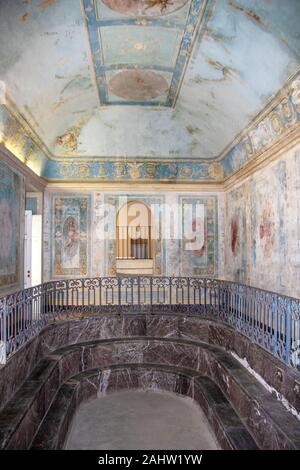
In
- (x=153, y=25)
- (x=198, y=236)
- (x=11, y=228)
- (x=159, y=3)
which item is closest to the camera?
(x=159, y=3)

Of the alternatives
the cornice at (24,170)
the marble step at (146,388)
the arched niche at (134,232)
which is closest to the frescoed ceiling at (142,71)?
the cornice at (24,170)

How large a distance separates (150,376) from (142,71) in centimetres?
766

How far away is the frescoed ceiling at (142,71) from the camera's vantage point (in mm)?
6363

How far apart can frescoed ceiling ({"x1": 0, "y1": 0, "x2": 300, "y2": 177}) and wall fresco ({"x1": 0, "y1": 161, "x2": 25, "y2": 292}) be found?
4.27 feet

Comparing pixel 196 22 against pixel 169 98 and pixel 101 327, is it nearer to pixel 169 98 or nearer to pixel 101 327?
pixel 169 98

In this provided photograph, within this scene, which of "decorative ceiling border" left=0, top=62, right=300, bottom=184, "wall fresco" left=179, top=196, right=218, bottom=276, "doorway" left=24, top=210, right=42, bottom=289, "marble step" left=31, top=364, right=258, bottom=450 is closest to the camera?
"marble step" left=31, top=364, right=258, bottom=450

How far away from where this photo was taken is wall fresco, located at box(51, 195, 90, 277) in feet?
41.9

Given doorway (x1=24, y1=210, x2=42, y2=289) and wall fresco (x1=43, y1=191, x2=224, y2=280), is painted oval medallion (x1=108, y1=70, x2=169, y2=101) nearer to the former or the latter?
wall fresco (x1=43, y1=191, x2=224, y2=280)

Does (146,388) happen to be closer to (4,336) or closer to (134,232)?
(4,336)

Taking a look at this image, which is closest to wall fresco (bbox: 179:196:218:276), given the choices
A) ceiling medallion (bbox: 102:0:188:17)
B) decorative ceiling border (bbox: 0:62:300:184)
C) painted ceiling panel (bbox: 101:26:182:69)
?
decorative ceiling border (bbox: 0:62:300:184)

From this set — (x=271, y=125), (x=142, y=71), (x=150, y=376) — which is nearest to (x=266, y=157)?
(x=271, y=125)

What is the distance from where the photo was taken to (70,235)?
1289 centimetres

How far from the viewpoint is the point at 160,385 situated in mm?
7305

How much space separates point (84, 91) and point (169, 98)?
2.67m
